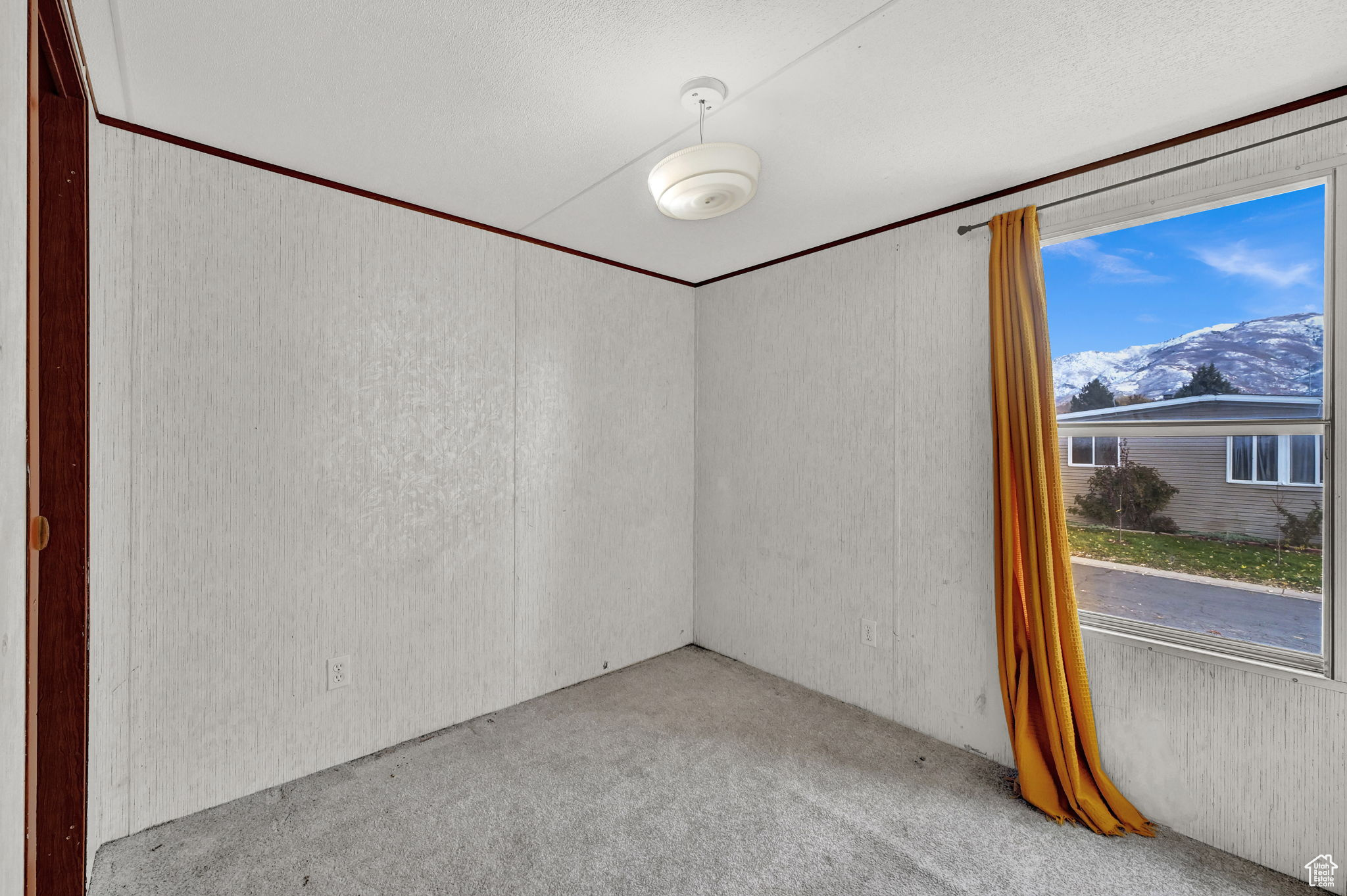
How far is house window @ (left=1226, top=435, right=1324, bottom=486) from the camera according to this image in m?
1.80

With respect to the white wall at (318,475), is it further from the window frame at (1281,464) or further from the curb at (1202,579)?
the window frame at (1281,464)

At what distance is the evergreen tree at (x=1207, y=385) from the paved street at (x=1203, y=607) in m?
0.66

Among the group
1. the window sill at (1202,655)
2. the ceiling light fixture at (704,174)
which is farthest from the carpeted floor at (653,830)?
the ceiling light fixture at (704,174)

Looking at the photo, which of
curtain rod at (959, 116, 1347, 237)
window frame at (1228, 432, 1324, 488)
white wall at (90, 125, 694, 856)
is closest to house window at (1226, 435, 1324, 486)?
window frame at (1228, 432, 1324, 488)

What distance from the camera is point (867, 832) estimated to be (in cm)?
200

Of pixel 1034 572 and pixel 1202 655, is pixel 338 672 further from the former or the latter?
pixel 1202 655

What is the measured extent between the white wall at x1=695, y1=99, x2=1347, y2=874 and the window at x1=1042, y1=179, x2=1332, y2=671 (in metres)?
0.15

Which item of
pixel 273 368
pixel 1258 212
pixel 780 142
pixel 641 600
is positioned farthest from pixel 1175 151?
pixel 273 368

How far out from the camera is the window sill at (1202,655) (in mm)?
1760

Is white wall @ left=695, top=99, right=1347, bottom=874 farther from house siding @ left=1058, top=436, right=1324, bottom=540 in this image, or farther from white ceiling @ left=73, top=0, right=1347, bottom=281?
house siding @ left=1058, top=436, right=1324, bottom=540

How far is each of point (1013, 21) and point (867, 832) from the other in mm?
2477

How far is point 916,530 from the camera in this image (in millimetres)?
2664

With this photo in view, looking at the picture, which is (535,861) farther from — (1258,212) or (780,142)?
(1258,212)

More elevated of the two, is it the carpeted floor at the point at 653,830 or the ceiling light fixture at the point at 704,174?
the ceiling light fixture at the point at 704,174
